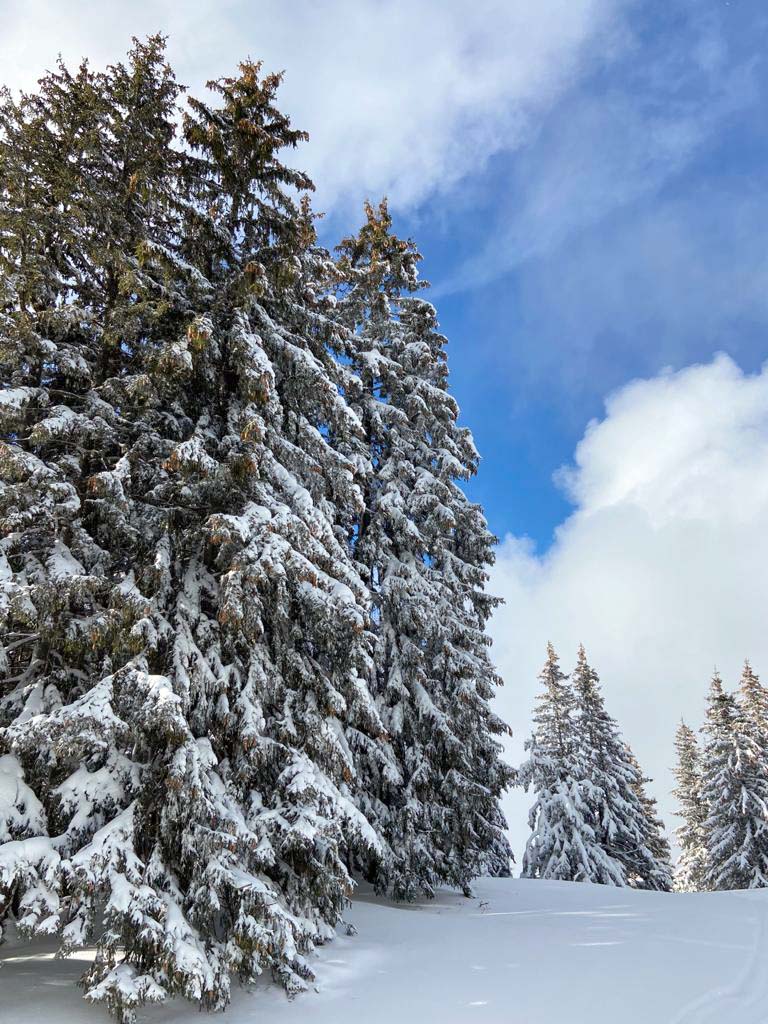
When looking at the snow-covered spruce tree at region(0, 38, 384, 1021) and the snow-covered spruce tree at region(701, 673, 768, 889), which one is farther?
the snow-covered spruce tree at region(701, 673, 768, 889)

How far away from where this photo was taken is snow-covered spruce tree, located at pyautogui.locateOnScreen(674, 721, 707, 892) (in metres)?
35.5

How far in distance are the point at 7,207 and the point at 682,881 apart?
160 feet

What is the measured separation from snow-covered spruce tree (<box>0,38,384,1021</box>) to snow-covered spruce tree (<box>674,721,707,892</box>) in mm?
35023

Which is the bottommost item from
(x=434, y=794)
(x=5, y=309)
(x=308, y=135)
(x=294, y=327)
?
(x=434, y=794)

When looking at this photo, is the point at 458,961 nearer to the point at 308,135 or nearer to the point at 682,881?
the point at 308,135

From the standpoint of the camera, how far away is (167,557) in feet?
26.0

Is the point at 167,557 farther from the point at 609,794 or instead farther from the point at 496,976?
the point at 609,794

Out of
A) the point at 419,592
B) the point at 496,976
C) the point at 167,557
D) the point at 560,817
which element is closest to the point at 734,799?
the point at 560,817

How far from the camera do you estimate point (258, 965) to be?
6.44 m

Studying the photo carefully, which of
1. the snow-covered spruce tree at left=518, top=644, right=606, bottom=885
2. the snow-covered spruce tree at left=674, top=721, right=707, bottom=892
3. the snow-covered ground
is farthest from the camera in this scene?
the snow-covered spruce tree at left=674, top=721, right=707, bottom=892

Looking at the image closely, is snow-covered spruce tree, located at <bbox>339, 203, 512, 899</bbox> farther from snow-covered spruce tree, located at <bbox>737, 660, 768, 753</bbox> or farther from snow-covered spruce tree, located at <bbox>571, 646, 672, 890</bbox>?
snow-covered spruce tree, located at <bbox>737, 660, 768, 753</bbox>

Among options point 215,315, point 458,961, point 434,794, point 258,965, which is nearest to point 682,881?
point 434,794

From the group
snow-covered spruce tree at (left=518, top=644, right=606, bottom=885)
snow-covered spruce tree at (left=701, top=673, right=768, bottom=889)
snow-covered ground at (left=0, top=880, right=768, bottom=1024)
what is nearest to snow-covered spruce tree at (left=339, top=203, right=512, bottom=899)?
snow-covered ground at (left=0, top=880, right=768, bottom=1024)

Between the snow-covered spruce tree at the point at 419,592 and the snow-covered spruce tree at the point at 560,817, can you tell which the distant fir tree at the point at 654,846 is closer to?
the snow-covered spruce tree at the point at 560,817
